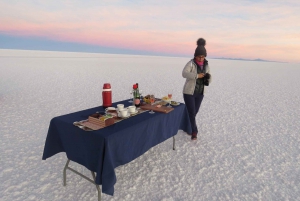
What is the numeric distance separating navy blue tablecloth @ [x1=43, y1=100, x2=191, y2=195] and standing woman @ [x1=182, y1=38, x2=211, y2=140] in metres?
0.94

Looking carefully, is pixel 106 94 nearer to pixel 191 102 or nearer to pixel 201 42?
pixel 191 102

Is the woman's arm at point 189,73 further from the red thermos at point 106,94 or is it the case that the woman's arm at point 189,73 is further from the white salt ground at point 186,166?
the red thermos at point 106,94

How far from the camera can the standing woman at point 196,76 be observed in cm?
332

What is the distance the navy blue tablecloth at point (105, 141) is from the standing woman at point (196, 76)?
3.10ft

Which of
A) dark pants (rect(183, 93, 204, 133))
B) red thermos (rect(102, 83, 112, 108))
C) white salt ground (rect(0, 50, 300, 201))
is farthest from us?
dark pants (rect(183, 93, 204, 133))

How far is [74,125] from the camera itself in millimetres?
2121

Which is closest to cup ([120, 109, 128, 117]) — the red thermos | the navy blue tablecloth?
the navy blue tablecloth

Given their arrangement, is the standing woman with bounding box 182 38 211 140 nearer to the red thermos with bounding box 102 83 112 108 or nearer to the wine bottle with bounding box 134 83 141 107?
the wine bottle with bounding box 134 83 141 107

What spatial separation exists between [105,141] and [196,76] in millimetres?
2000

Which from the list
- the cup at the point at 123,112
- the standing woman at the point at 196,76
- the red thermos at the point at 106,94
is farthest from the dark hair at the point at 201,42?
the cup at the point at 123,112

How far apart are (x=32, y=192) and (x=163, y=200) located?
1520mm

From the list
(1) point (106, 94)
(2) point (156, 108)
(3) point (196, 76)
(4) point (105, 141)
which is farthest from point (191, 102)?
(4) point (105, 141)

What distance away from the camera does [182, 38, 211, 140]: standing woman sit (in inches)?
131

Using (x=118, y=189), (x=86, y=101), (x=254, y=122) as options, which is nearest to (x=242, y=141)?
(x=254, y=122)
